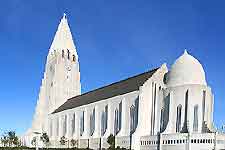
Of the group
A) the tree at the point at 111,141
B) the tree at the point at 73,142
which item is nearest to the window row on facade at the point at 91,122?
the tree at the point at 73,142

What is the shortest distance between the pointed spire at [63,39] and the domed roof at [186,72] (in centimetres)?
4904

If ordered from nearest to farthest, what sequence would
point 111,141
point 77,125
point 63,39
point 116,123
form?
point 111,141 → point 116,123 → point 77,125 → point 63,39

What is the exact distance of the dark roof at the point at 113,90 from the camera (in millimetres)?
75394

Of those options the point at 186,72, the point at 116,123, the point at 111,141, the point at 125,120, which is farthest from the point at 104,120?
the point at 186,72

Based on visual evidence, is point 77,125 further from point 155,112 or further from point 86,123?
point 155,112

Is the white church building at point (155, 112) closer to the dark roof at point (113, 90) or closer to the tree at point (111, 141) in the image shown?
the dark roof at point (113, 90)

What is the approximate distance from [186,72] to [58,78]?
50198 millimetres

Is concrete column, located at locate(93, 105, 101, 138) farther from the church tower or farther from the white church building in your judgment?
the church tower

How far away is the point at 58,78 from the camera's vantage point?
110 metres

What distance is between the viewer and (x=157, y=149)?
210ft

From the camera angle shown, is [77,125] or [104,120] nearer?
[104,120]

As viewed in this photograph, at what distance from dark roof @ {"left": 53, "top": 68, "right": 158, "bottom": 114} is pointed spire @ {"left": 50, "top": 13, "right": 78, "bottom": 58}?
16.3 meters

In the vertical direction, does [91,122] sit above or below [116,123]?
below

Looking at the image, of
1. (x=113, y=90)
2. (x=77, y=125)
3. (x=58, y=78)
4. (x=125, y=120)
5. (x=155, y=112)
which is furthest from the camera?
(x=58, y=78)
